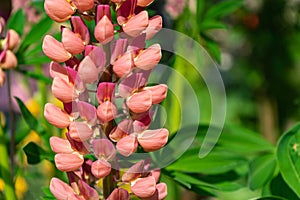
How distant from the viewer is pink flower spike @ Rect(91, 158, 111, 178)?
0.74m

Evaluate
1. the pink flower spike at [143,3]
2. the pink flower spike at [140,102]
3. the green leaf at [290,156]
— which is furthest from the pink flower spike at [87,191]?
the green leaf at [290,156]

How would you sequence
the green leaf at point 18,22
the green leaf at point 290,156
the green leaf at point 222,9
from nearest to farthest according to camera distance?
the green leaf at point 290,156 → the green leaf at point 18,22 → the green leaf at point 222,9

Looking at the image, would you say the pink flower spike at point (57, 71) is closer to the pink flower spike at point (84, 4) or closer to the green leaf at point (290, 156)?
the pink flower spike at point (84, 4)

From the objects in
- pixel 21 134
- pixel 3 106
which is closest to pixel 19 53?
pixel 21 134

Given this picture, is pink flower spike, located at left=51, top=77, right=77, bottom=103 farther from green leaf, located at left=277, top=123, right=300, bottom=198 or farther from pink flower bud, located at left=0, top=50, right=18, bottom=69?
green leaf, located at left=277, top=123, right=300, bottom=198

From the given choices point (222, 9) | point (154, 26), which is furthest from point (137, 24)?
point (222, 9)

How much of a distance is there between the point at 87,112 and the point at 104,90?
32 mm

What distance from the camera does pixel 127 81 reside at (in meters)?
0.74

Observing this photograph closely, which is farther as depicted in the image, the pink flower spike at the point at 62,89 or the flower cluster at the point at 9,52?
the flower cluster at the point at 9,52

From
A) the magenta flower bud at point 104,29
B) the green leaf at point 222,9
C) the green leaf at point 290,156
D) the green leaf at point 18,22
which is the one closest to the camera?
the magenta flower bud at point 104,29

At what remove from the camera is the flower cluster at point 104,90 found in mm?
725

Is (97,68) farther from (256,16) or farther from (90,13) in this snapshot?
(256,16)

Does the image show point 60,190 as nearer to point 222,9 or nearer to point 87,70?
point 87,70

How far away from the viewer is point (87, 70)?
0.72 meters
